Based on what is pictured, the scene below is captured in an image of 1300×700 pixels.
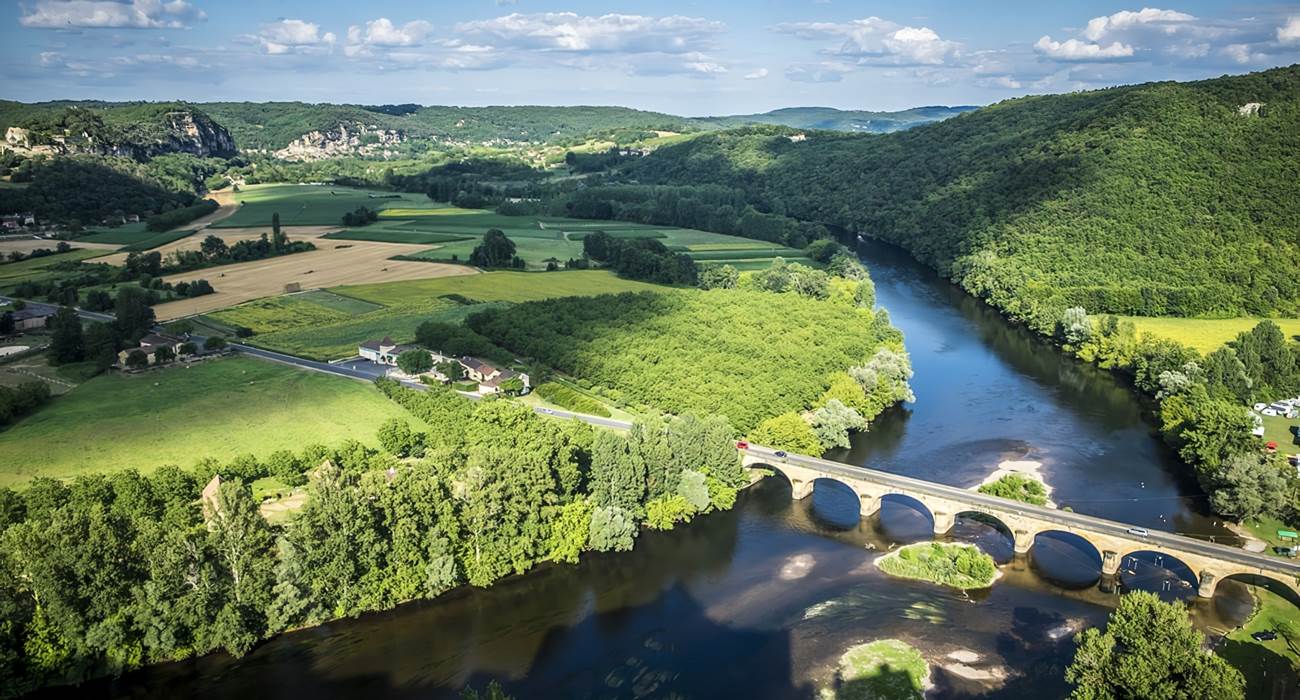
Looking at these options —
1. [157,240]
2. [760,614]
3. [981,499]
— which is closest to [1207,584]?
[981,499]

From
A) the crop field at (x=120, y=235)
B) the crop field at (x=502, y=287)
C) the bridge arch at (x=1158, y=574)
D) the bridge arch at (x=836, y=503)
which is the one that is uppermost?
the crop field at (x=120, y=235)

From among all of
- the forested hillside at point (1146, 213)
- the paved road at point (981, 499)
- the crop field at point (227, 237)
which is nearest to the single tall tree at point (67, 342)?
the paved road at point (981, 499)

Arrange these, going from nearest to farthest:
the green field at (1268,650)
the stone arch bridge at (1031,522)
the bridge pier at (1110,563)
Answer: the green field at (1268,650)
the stone arch bridge at (1031,522)
the bridge pier at (1110,563)

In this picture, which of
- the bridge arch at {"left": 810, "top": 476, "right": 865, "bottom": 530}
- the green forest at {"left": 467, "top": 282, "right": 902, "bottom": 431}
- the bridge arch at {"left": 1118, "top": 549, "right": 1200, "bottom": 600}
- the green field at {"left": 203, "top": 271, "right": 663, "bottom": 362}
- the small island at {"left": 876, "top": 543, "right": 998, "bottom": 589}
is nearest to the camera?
the bridge arch at {"left": 1118, "top": 549, "right": 1200, "bottom": 600}

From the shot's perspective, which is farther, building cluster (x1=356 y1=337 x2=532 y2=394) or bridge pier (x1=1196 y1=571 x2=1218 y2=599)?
building cluster (x1=356 y1=337 x2=532 y2=394)

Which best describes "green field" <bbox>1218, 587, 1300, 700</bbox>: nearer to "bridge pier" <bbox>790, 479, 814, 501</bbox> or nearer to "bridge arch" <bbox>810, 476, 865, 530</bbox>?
"bridge arch" <bbox>810, 476, 865, 530</bbox>

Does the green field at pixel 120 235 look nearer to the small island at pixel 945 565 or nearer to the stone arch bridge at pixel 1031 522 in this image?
the stone arch bridge at pixel 1031 522

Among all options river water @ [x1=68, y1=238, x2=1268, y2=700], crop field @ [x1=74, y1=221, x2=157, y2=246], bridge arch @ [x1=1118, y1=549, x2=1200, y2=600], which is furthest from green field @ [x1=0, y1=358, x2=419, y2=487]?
crop field @ [x1=74, y1=221, x2=157, y2=246]
